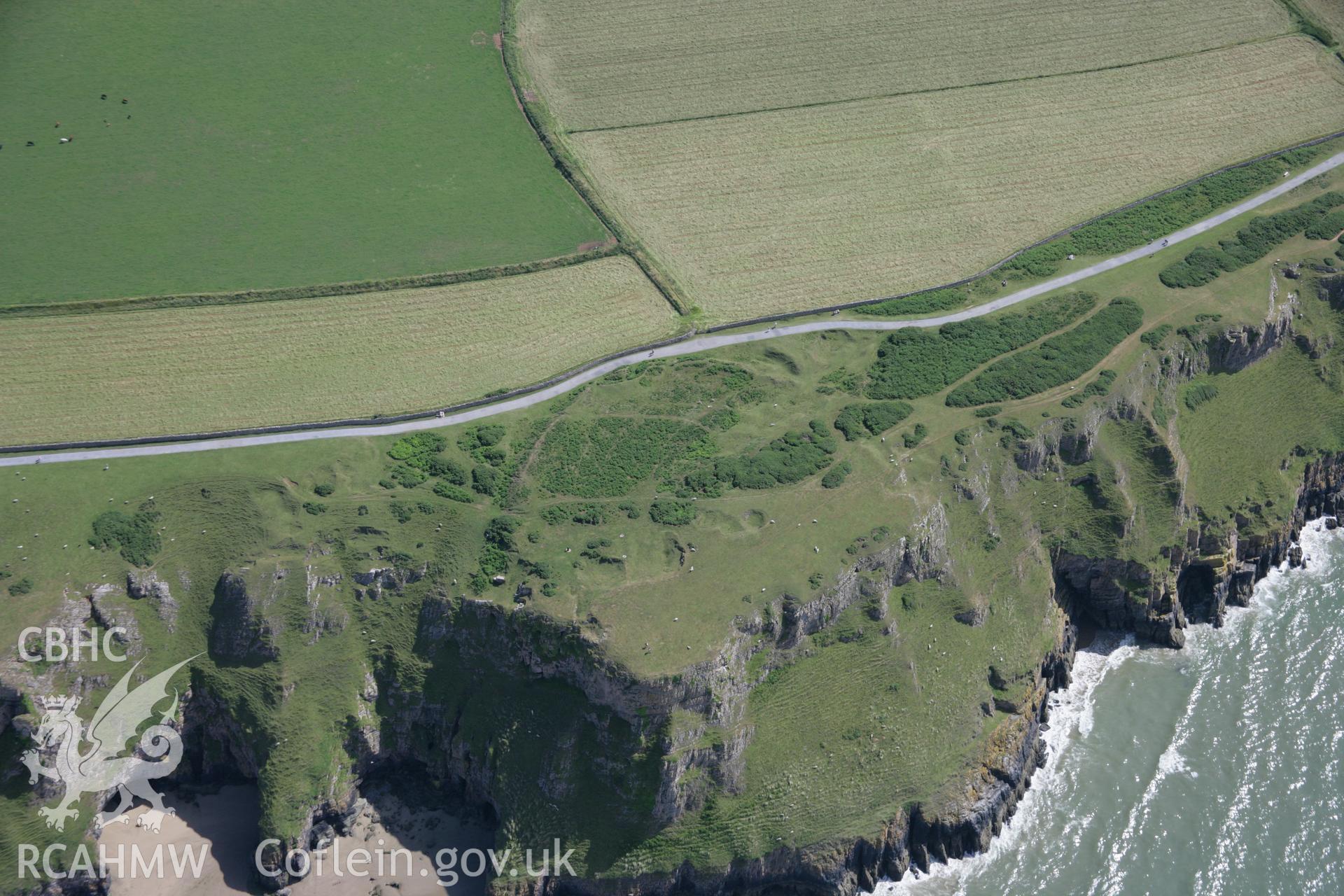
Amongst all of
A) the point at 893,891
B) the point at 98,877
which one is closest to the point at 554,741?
the point at 893,891

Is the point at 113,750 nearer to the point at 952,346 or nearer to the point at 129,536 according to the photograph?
the point at 129,536

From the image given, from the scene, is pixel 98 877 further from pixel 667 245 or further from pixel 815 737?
pixel 667 245

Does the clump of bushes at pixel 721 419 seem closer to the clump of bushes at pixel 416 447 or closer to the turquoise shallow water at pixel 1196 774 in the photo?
the clump of bushes at pixel 416 447

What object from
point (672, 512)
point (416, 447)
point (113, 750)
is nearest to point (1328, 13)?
point (672, 512)

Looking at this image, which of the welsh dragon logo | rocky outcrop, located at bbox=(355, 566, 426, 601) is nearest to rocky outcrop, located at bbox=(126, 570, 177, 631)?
the welsh dragon logo

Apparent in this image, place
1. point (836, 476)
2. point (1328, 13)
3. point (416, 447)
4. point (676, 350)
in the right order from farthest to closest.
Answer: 1. point (1328, 13)
2. point (676, 350)
3. point (416, 447)
4. point (836, 476)

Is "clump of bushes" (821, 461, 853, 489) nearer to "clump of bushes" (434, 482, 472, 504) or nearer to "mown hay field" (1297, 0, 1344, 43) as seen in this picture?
"clump of bushes" (434, 482, 472, 504)
